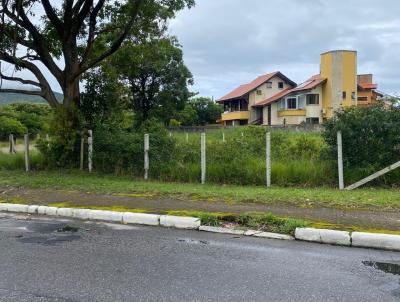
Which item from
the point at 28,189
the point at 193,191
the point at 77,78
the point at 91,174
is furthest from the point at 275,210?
the point at 77,78

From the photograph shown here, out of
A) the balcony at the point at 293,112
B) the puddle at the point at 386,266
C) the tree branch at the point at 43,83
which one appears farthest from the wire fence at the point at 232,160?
the balcony at the point at 293,112

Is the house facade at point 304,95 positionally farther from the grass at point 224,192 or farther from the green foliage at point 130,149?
the grass at point 224,192

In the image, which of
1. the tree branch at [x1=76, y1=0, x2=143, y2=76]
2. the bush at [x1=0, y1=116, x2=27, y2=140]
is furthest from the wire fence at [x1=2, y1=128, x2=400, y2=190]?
the bush at [x1=0, y1=116, x2=27, y2=140]

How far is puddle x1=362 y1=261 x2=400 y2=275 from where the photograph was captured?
542cm

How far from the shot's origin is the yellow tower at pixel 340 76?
55.9 m

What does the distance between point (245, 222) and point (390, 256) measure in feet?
8.37

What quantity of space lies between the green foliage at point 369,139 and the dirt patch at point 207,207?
3.44 m

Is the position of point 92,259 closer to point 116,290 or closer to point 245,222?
point 116,290

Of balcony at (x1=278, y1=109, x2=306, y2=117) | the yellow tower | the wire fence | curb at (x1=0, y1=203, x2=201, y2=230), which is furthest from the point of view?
balcony at (x1=278, y1=109, x2=306, y2=117)

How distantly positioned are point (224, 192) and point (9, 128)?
3674 cm

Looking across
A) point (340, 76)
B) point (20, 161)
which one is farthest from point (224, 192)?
point (340, 76)

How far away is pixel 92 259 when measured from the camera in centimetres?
586

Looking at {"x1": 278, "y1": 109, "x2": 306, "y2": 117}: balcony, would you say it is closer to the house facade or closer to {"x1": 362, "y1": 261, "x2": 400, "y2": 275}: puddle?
the house facade

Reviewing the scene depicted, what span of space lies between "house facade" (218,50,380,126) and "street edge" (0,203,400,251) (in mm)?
45166
